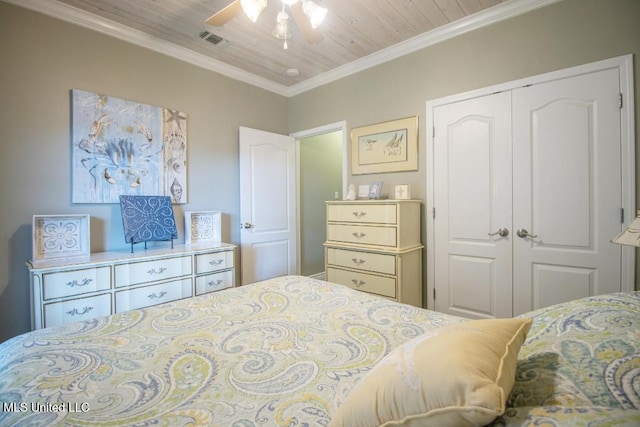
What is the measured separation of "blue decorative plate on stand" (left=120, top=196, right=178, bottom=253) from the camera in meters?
2.46

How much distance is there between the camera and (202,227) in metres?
3.07

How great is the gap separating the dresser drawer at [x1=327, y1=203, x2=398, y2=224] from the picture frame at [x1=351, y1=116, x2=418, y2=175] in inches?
22.5

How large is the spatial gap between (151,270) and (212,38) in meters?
2.13

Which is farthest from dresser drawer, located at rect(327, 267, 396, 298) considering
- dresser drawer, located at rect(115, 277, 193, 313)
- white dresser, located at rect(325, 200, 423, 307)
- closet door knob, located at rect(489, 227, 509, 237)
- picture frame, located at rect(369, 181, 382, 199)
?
dresser drawer, located at rect(115, 277, 193, 313)

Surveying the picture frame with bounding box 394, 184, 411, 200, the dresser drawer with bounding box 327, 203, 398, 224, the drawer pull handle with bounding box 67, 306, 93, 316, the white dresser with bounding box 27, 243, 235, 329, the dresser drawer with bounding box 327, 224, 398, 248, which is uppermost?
the picture frame with bounding box 394, 184, 411, 200

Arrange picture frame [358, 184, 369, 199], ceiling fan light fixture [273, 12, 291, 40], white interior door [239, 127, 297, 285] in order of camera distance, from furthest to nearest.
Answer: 1. white interior door [239, 127, 297, 285]
2. picture frame [358, 184, 369, 199]
3. ceiling fan light fixture [273, 12, 291, 40]

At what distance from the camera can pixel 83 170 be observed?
7.77 feet

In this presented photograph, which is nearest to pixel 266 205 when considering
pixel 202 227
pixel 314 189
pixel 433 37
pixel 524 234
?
pixel 202 227

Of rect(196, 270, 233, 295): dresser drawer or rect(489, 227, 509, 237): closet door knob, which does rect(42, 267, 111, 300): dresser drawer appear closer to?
rect(196, 270, 233, 295): dresser drawer

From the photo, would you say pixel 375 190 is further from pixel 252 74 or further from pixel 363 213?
pixel 252 74

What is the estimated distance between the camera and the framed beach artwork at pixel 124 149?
236 cm

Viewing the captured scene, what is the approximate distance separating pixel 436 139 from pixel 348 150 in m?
1.00

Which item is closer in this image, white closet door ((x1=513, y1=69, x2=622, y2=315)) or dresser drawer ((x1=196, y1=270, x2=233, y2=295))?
white closet door ((x1=513, y1=69, x2=622, y2=315))

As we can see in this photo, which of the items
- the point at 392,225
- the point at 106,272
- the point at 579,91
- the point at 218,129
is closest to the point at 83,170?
the point at 106,272
